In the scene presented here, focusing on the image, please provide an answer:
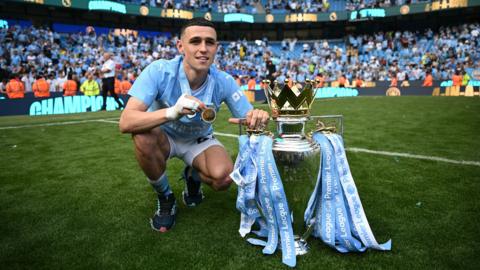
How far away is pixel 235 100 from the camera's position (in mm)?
2744

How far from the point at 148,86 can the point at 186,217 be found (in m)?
1.08

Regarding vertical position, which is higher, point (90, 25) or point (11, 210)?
point (90, 25)

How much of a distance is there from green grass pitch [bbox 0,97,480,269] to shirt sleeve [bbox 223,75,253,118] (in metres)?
0.83

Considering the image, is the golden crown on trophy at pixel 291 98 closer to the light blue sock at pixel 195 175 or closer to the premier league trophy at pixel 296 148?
the premier league trophy at pixel 296 148

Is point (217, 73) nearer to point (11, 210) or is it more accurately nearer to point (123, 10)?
point (11, 210)

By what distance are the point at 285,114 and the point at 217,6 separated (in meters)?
34.2

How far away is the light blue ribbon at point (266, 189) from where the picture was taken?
6.50 ft

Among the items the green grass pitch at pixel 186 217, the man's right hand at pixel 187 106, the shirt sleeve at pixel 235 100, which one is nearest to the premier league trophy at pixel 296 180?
the green grass pitch at pixel 186 217

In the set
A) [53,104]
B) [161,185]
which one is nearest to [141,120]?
A: [161,185]

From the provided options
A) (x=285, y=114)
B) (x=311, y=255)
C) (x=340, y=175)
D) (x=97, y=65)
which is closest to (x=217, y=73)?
(x=285, y=114)

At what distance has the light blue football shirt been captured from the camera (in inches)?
94.4

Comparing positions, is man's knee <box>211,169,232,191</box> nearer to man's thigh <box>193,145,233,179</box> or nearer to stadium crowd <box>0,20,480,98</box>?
man's thigh <box>193,145,233,179</box>

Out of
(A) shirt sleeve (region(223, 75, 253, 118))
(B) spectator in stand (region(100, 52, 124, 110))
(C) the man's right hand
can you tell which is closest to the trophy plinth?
(C) the man's right hand

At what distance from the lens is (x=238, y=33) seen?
1439 inches
